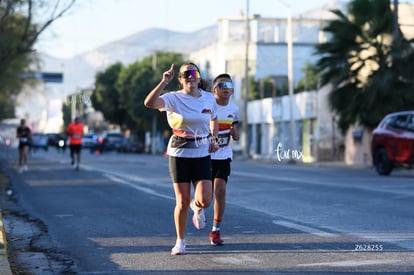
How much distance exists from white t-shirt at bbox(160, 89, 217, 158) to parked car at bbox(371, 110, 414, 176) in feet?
54.6

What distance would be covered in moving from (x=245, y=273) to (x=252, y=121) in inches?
2289

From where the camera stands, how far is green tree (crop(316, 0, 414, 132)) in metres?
34.1

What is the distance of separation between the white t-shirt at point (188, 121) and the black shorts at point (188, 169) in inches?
2.1

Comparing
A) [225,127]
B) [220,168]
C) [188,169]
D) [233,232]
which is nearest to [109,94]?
[233,232]

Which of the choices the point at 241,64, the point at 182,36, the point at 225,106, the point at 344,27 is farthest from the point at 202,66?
the point at 225,106

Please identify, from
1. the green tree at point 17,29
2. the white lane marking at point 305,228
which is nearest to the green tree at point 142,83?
the green tree at point 17,29

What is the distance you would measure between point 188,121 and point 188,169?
490 millimetres

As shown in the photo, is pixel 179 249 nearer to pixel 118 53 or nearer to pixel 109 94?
pixel 109 94

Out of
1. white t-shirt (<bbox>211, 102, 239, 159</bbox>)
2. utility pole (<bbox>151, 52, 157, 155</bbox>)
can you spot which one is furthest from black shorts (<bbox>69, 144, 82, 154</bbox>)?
utility pole (<bbox>151, 52, 157, 155</bbox>)

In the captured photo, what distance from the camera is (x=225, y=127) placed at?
1041cm

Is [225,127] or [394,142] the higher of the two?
[225,127]

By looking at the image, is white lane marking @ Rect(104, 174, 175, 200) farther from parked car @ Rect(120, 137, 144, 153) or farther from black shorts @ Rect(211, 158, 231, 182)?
parked car @ Rect(120, 137, 144, 153)

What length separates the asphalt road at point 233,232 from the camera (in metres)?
8.56

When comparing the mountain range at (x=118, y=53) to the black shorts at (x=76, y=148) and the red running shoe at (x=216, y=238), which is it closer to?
the black shorts at (x=76, y=148)
